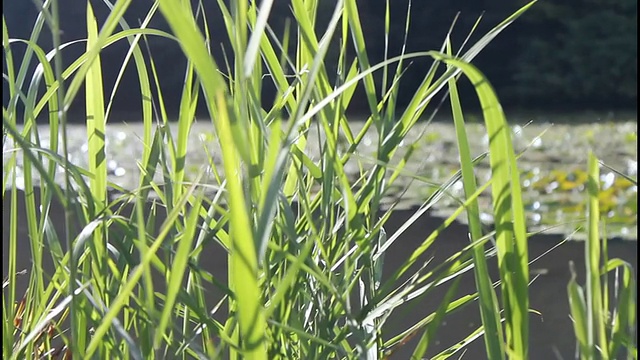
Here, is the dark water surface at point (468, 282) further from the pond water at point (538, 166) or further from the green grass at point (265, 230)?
the green grass at point (265, 230)

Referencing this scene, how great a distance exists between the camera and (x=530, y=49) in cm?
659

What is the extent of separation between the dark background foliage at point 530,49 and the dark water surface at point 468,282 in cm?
368

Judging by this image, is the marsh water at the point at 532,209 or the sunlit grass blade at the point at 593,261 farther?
the marsh water at the point at 532,209

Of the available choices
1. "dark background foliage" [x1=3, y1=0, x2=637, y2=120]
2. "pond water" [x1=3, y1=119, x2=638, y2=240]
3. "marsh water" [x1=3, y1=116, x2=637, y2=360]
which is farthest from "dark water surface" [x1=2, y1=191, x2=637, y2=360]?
"dark background foliage" [x1=3, y1=0, x2=637, y2=120]

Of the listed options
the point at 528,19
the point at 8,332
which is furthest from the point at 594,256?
the point at 528,19

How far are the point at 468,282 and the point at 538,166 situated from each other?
5.40ft

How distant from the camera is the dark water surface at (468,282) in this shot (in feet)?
5.16

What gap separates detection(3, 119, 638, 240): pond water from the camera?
2732 mm

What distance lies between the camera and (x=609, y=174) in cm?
312

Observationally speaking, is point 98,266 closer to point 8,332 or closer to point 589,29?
point 8,332

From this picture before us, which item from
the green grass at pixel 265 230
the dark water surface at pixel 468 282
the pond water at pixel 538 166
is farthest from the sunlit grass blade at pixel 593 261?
the pond water at pixel 538 166

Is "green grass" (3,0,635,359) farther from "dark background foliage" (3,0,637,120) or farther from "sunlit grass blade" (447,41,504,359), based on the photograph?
"dark background foliage" (3,0,637,120)

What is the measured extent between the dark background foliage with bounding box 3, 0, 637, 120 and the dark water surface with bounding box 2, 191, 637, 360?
12.1 ft

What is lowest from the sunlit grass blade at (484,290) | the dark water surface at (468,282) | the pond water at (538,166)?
the pond water at (538,166)
